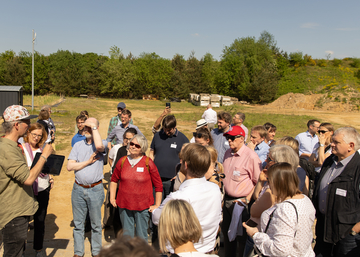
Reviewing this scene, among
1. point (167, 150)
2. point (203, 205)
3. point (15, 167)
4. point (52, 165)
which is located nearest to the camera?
point (203, 205)

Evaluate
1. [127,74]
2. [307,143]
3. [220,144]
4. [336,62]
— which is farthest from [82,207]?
[336,62]

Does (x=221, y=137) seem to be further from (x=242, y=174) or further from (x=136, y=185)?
(x=136, y=185)

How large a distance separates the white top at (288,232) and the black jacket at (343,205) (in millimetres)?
978

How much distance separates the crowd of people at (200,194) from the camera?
218 centimetres

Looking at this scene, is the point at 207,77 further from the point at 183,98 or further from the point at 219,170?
the point at 219,170

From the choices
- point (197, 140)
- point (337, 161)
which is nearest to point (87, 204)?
point (197, 140)

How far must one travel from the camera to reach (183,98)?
48312mm

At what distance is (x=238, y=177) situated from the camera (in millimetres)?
3645

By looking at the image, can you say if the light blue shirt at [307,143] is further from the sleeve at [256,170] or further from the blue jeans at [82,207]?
the blue jeans at [82,207]

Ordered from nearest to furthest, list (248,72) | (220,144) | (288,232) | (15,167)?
(288,232), (15,167), (220,144), (248,72)

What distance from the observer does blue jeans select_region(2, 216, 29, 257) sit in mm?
2754

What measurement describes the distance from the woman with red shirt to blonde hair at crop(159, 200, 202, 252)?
1715 millimetres

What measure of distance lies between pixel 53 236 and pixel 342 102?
118 ft

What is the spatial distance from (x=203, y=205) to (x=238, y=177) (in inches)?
57.6
